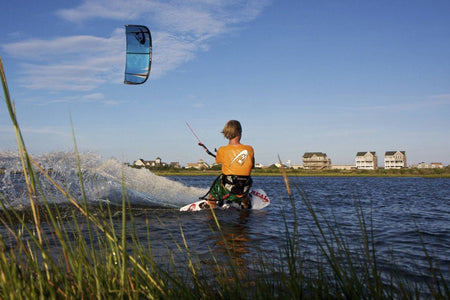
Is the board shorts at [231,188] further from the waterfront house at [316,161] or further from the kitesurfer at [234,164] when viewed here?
the waterfront house at [316,161]

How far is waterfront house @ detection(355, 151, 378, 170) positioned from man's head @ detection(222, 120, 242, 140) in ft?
428

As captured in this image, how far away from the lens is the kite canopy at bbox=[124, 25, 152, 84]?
376 inches

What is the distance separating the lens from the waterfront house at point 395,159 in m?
130

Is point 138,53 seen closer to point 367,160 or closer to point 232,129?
point 232,129

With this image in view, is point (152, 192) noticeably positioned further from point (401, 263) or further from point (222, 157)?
point (401, 263)

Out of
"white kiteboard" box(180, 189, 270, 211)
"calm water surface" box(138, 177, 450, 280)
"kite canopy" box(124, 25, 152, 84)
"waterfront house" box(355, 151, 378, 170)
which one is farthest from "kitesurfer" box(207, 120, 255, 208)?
"waterfront house" box(355, 151, 378, 170)

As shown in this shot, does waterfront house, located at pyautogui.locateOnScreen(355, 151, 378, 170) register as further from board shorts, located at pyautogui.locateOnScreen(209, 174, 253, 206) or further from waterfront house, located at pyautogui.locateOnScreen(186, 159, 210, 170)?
board shorts, located at pyautogui.locateOnScreen(209, 174, 253, 206)

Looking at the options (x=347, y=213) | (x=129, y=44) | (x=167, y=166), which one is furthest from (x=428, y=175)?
(x=129, y=44)

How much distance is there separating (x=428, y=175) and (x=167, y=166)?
50.6 m

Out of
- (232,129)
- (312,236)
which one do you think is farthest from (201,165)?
(312,236)

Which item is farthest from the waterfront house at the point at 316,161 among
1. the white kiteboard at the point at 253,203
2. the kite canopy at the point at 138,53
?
the kite canopy at the point at 138,53

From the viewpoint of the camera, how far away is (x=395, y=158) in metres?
131

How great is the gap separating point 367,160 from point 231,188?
432 feet

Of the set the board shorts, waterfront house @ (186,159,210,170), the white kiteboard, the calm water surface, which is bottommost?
the calm water surface
